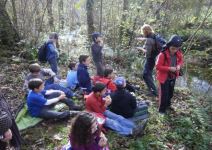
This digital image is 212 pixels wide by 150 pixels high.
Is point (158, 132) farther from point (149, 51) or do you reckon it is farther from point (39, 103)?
point (39, 103)

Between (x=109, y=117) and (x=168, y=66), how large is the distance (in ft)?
5.81

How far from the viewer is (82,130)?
3.67 metres

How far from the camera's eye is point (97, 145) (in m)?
3.98

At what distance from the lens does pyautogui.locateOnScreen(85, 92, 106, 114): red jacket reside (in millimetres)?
6156

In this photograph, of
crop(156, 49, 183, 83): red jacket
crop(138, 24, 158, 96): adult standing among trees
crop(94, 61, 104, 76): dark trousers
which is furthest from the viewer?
crop(94, 61, 104, 76): dark trousers

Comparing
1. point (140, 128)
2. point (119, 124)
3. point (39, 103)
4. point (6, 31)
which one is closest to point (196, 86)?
Result: point (140, 128)

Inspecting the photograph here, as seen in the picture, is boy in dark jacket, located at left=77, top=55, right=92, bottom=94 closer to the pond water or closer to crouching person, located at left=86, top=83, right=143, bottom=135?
crouching person, located at left=86, top=83, right=143, bottom=135

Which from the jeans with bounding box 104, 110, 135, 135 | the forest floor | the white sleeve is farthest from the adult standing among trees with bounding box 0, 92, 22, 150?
the jeans with bounding box 104, 110, 135, 135

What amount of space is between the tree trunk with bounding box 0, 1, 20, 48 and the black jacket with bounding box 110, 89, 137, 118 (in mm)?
7188

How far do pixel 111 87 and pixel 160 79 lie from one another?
4.38ft

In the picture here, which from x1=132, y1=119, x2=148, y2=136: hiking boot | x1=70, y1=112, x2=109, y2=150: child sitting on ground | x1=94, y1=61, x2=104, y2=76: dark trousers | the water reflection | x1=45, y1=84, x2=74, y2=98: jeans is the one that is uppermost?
x1=70, y1=112, x2=109, y2=150: child sitting on ground

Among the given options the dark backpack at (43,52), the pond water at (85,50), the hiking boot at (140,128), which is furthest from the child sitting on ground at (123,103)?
the pond water at (85,50)

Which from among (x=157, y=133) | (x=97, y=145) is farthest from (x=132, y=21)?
(x=97, y=145)

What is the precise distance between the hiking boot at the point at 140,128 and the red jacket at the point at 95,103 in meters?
0.77
